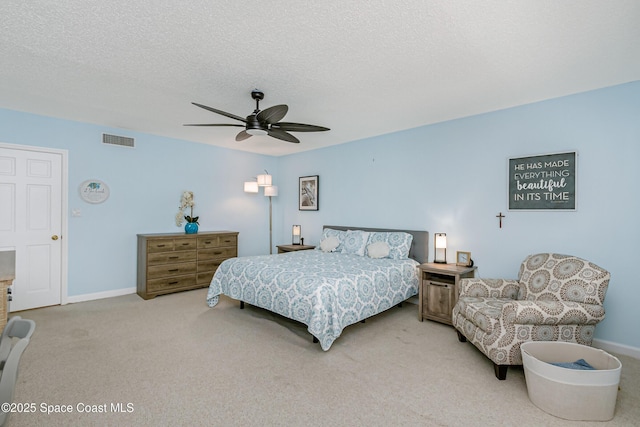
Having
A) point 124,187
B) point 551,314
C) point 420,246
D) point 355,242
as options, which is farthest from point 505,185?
point 124,187

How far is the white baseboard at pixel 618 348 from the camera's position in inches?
115

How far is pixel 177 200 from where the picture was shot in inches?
215

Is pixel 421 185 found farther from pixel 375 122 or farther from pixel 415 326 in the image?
pixel 415 326

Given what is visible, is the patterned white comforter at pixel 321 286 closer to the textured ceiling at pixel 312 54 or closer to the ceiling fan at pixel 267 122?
the ceiling fan at pixel 267 122

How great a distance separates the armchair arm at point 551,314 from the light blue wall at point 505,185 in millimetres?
1000

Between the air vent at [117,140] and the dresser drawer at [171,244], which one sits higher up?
the air vent at [117,140]

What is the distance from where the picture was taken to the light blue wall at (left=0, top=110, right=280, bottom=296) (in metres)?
4.37

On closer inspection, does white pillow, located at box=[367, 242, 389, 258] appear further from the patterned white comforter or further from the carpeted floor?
the carpeted floor

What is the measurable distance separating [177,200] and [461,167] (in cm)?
468

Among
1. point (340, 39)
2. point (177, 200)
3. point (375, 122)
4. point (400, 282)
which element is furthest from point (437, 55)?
point (177, 200)

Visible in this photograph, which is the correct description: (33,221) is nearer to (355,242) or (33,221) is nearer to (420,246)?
(355,242)

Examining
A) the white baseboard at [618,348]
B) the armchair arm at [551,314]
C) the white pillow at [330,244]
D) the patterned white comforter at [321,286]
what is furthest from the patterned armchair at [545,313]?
the white pillow at [330,244]

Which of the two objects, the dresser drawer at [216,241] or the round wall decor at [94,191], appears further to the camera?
the dresser drawer at [216,241]

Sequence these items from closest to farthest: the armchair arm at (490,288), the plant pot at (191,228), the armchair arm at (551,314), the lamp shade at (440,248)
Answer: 1. the armchair arm at (551,314)
2. the armchair arm at (490,288)
3. the lamp shade at (440,248)
4. the plant pot at (191,228)
